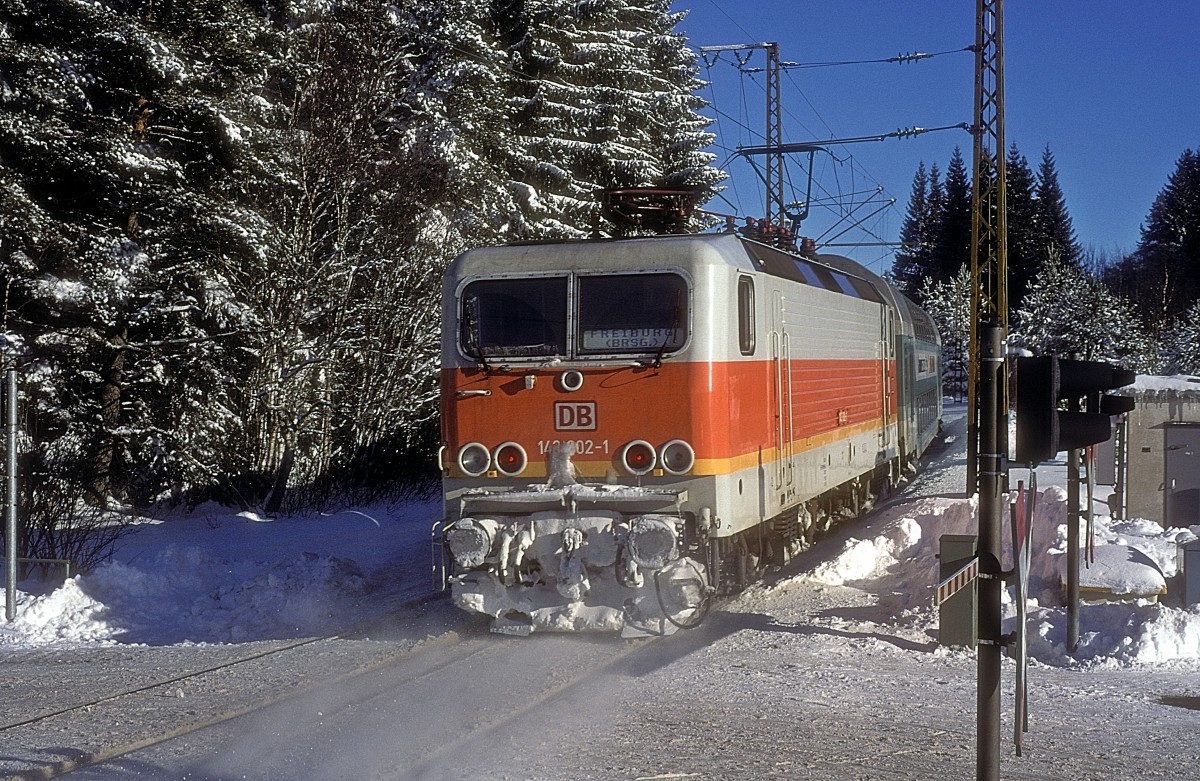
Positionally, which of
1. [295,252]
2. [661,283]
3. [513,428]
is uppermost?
[295,252]

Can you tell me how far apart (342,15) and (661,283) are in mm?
16499

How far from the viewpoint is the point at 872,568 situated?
43.6ft

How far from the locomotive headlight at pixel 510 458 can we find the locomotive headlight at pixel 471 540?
1.56 feet

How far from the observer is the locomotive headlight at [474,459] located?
10164 millimetres

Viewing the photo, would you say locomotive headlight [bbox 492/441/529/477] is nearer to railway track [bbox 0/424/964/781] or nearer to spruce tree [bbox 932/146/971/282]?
railway track [bbox 0/424/964/781]

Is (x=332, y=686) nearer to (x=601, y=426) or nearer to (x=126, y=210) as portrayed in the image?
(x=601, y=426)

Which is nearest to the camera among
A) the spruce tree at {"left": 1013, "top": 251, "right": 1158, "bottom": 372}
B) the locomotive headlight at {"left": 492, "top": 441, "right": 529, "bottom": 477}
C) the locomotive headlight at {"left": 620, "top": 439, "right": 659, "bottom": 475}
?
the locomotive headlight at {"left": 620, "top": 439, "right": 659, "bottom": 475}

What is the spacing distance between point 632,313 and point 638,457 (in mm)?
1155

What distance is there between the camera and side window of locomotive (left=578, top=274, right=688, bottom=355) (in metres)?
9.85

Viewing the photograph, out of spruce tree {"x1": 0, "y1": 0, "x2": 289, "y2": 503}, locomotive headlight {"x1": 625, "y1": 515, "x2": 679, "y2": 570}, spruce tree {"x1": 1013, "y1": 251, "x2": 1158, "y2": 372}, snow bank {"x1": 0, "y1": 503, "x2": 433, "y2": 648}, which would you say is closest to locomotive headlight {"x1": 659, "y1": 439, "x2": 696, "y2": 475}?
locomotive headlight {"x1": 625, "y1": 515, "x2": 679, "y2": 570}

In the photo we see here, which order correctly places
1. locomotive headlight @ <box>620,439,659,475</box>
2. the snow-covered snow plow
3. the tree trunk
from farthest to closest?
the tree trunk < locomotive headlight @ <box>620,439,659,475</box> < the snow-covered snow plow

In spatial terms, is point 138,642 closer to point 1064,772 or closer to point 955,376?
point 1064,772

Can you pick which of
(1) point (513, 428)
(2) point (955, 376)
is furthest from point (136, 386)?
(2) point (955, 376)

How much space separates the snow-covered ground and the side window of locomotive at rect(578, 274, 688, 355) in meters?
2.37
